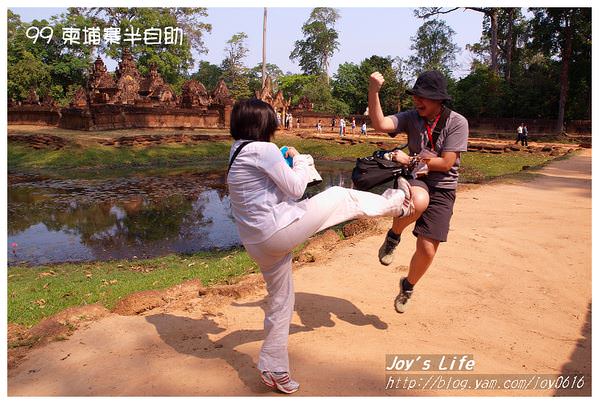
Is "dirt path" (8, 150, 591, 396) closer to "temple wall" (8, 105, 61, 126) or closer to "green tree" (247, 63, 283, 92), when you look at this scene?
"temple wall" (8, 105, 61, 126)

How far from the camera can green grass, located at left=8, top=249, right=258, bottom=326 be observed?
572 cm

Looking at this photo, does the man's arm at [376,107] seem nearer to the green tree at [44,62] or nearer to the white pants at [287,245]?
the white pants at [287,245]

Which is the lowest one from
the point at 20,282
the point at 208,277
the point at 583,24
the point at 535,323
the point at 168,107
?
the point at 20,282

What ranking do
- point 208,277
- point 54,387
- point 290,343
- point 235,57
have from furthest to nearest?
1. point 235,57
2. point 208,277
3. point 290,343
4. point 54,387

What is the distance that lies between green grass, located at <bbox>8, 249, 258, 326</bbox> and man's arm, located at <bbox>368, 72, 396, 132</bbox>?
2.77m

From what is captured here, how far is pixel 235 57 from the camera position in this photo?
196 feet

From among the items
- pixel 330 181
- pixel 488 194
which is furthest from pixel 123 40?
pixel 488 194

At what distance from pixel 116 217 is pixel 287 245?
10.1 metres

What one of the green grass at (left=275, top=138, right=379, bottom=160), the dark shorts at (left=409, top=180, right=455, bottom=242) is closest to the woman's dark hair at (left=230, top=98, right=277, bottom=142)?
the dark shorts at (left=409, top=180, right=455, bottom=242)

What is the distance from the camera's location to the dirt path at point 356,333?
3195 millimetres

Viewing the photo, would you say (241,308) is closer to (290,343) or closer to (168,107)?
(290,343)

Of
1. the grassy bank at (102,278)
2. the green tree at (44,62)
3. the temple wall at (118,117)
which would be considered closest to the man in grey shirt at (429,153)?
the grassy bank at (102,278)

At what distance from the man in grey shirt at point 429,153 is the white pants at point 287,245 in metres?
0.50

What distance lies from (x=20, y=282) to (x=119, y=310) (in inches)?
125
